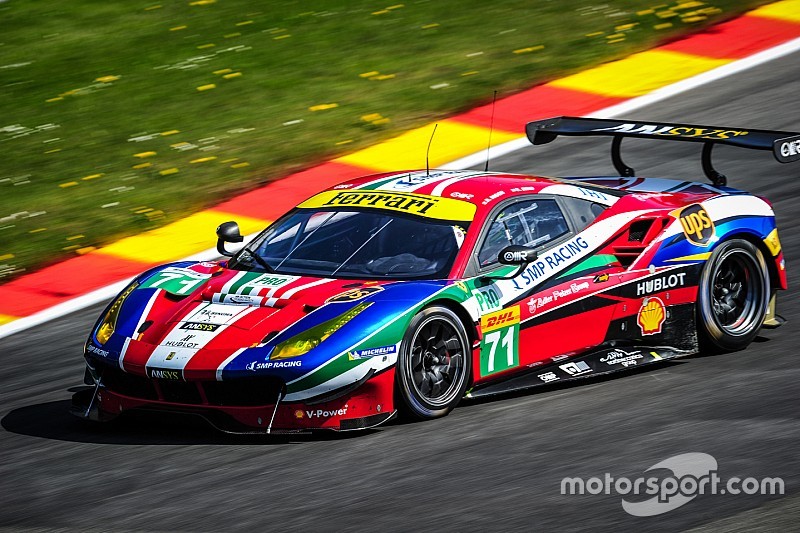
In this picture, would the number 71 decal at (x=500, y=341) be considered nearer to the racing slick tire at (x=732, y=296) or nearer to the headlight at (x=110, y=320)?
A: the racing slick tire at (x=732, y=296)

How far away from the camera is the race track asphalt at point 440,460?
17.3 feet

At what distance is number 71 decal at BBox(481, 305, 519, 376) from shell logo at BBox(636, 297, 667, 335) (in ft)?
3.18

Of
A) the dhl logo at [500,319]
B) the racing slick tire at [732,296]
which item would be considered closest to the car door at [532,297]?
the dhl logo at [500,319]

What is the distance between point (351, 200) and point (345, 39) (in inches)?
292

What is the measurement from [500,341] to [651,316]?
3.95 ft

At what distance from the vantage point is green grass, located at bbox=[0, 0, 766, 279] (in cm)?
1159

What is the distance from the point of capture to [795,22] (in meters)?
14.5

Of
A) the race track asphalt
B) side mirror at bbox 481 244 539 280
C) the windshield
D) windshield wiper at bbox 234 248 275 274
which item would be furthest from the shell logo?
windshield wiper at bbox 234 248 275 274

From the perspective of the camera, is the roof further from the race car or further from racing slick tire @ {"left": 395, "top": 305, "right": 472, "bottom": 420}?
racing slick tire @ {"left": 395, "top": 305, "right": 472, "bottom": 420}

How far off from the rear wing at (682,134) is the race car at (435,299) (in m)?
0.02

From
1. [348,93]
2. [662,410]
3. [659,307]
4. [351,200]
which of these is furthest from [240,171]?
[662,410]

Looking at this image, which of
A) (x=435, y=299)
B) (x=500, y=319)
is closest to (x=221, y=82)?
(x=500, y=319)

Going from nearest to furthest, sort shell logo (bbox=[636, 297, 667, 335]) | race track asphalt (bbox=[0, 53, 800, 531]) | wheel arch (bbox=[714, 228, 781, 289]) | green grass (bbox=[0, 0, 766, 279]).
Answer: race track asphalt (bbox=[0, 53, 800, 531])
shell logo (bbox=[636, 297, 667, 335])
wheel arch (bbox=[714, 228, 781, 289])
green grass (bbox=[0, 0, 766, 279])

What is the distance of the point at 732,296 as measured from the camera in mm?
8242
